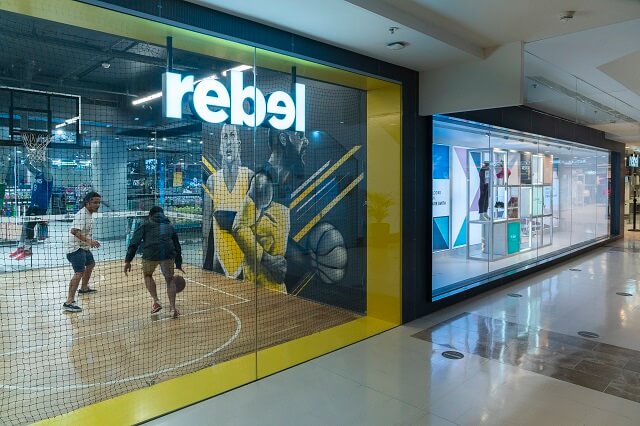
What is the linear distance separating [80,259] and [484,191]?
22.9 feet

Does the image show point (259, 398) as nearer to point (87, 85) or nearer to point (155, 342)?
point (155, 342)

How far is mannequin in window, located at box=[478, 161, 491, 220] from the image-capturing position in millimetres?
7977

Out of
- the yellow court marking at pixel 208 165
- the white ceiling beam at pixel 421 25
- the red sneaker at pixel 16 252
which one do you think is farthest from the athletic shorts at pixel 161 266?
the white ceiling beam at pixel 421 25

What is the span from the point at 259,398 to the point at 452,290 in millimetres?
3435

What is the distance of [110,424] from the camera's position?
2.74 m

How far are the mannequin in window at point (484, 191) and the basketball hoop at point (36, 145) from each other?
701 centimetres

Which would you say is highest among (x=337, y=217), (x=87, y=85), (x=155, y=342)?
(x=87, y=85)

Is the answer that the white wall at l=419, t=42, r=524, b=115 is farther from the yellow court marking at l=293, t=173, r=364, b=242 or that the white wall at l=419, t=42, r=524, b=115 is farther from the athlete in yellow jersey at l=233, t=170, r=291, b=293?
the athlete in yellow jersey at l=233, t=170, r=291, b=293

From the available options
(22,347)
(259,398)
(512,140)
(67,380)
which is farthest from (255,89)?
(512,140)

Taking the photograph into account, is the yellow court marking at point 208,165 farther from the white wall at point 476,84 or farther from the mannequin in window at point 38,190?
the white wall at point 476,84

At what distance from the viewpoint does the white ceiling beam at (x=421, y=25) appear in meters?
3.01

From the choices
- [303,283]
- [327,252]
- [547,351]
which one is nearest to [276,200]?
[327,252]

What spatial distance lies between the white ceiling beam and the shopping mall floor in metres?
2.82

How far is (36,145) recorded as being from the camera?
198 inches
